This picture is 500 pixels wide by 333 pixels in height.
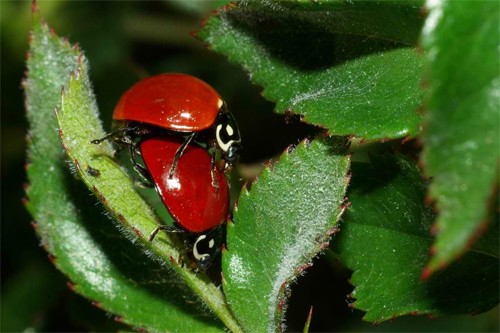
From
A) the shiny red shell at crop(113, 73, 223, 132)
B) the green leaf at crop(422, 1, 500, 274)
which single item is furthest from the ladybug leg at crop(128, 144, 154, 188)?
the green leaf at crop(422, 1, 500, 274)

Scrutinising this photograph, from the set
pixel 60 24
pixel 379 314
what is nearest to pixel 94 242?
pixel 379 314

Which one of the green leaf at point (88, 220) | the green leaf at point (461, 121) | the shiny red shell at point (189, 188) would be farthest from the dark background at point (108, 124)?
the green leaf at point (461, 121)

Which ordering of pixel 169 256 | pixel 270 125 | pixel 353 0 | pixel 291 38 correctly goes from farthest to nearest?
1. pixel 270 125
2. pixel 291 38
3. pixel 169 256
4. pixel 353 0

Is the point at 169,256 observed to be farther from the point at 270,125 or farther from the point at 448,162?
the point at 270,125

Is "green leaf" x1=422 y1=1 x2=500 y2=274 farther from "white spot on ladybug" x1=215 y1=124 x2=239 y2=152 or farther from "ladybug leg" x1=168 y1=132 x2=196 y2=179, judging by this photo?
"white spot on ladybug" x1=215 y1=124 x2=239 y2=152

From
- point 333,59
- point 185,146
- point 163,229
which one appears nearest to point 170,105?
point 185,146

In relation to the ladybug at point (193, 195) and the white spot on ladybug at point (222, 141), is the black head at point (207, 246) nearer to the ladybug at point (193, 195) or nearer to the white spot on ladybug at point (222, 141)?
the ladybug at point (193, 195)

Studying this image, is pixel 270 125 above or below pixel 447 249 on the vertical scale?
below
